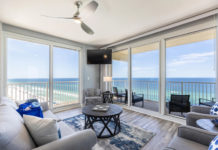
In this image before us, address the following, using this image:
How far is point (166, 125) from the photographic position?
8.35 feet

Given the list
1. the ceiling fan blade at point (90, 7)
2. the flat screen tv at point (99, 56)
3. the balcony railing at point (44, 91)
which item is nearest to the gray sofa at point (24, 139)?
the ceiling fan blade at point (90, 7)

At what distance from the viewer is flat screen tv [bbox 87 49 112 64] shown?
4331 mm

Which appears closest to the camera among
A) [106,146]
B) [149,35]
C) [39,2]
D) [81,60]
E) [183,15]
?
[106,146]

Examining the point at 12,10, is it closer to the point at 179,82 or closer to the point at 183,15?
the point at 183,15

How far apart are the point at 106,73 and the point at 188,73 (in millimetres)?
3063

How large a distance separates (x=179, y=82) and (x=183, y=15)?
216 cm

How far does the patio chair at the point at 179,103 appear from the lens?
9.23ft

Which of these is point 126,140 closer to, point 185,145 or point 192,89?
point 185,145

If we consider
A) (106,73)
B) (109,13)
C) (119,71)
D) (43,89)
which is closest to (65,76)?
(43,89)

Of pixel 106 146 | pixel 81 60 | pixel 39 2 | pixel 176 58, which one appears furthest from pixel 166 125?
pixel 39 2

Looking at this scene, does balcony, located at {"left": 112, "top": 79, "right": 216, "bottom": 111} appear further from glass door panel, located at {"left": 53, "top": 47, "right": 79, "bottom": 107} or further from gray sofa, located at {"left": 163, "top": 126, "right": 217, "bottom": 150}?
gray sofa, located at {"left": 163, "top": 126, "right": 217, "bottom": 150}

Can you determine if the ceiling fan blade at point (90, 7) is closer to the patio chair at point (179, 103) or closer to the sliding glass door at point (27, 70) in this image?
the sliding glass door at point (27, 70)

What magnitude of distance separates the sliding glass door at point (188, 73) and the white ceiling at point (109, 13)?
812 millimetres

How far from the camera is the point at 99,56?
14.3ft
